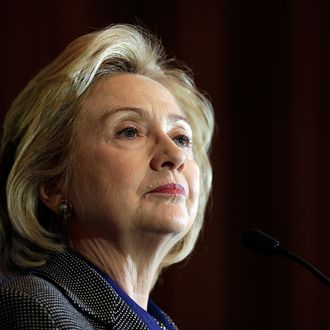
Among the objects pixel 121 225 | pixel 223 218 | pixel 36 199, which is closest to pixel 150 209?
pixel 121 225

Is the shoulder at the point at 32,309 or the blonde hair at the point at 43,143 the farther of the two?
the blonde hair at the point at 43,143

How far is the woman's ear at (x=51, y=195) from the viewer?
1.68 meters

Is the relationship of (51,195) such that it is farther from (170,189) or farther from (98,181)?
(170,189)

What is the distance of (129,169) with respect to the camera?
1578mm

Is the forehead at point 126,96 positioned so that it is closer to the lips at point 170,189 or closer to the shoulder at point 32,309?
the lips at point 170,189

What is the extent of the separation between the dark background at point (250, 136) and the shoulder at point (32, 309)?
1409mm

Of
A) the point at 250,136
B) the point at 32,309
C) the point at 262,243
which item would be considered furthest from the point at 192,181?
the point at 250,136

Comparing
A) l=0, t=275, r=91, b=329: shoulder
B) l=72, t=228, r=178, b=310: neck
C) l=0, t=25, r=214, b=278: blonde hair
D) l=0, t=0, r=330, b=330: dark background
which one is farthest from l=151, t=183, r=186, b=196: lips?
l=0, t=0, r=330, b=330: dark background

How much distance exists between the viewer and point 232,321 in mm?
2689

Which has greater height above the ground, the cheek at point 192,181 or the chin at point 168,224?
the cheek at point 192,181

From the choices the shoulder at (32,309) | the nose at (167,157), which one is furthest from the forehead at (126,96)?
Result: the shoulder at (32,309)

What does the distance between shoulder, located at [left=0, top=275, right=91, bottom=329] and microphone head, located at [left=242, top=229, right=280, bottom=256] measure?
1.38 ft

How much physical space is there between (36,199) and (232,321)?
1222 millimetres

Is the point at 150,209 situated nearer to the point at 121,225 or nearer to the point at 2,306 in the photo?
the point at 121,225
